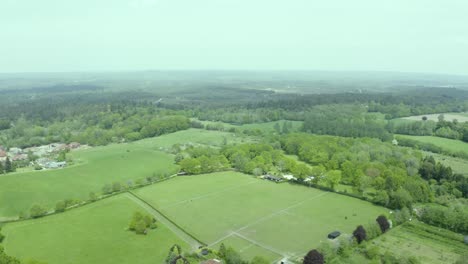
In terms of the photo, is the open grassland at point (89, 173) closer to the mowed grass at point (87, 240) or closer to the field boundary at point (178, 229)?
the mowed grass at point (87, 240)

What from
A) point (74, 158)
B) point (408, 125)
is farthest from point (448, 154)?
point (74, 158)

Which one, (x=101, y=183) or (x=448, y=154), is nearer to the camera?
(x=101, y=183)

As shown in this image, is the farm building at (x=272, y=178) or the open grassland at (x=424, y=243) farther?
the farm building at (x=272, y=178)

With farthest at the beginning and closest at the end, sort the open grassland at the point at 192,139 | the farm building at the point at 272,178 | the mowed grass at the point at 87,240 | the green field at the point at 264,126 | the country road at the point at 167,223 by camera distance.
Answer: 1. the green field at the point at 264,126
2. the open grassland at the point at 192,139
3. the farm building at the point at 272,178
4. the country road at the point at 167,223
5. the mowed grass at the point at 87,240

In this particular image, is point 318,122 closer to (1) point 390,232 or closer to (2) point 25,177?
(1) point 390,232

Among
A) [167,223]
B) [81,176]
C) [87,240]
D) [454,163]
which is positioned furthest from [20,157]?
[454,163]

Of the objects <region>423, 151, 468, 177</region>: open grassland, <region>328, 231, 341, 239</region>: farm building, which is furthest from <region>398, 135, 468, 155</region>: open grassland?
<region>328, 231, 341, 239</region>: farm building

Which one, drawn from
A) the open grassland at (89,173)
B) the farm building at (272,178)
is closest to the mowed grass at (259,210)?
the farm building at (272,178)
